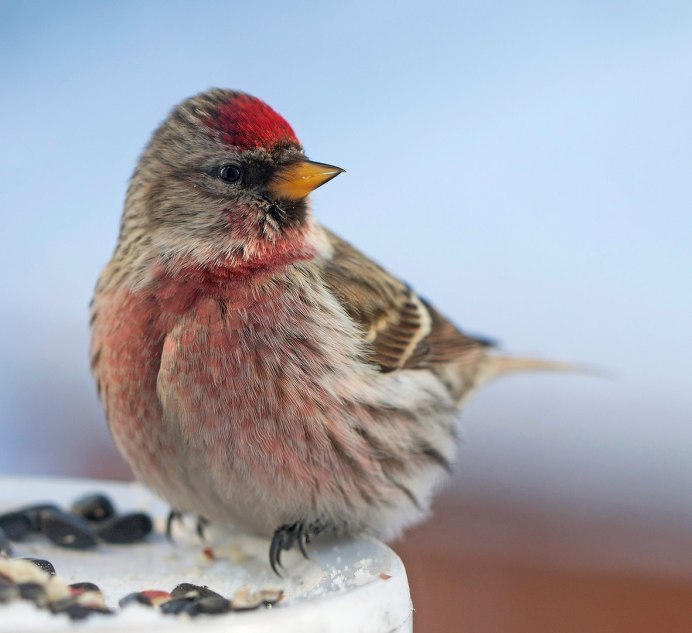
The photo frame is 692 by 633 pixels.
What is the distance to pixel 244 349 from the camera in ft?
5.58

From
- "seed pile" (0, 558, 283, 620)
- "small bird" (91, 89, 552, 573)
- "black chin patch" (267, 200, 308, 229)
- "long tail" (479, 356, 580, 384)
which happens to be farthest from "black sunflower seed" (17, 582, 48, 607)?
"long tail" (479, 356, 580, 384)

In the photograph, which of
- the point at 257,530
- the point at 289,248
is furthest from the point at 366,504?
the point at 289,248

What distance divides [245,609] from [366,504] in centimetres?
52

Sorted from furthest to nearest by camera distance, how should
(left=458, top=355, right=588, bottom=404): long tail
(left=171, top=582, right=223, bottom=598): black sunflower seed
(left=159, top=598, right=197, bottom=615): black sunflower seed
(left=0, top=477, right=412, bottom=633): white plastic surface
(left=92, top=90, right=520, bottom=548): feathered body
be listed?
(left=458, top=355, right=588, bottom=404): long tail
(left=92, top=90, right=520, bottom=548): feathered body
(left=171, top=582, right=223, bottom=598): black sunflower seed
(left=159, top=598, right=197, bottom=615): black sunflower seed
(left=0, top=477, right=412, bottom=633): white plastic surface

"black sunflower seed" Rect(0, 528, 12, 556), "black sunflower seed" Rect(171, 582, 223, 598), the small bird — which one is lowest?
"black sunflower seed" Rect(0, 528, 12, 556)

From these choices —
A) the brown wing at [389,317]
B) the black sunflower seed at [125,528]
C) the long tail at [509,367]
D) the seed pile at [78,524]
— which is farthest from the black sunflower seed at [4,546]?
the long tail at [509,367]

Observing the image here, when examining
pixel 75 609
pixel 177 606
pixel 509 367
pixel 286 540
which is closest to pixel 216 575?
pixel 286 540

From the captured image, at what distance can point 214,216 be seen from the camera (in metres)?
1.83

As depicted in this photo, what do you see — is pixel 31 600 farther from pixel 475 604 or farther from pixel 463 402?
pixel 475 604

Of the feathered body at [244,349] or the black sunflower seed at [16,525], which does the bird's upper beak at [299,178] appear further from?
the black sunflower seed at [16,525]

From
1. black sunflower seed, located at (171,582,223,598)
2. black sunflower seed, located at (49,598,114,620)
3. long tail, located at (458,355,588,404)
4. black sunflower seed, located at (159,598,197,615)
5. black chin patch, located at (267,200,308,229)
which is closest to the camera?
black sunflower seed, located at (49,598,114,620)

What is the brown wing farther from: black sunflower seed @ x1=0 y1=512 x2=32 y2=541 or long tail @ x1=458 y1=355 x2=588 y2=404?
black sunflower seed @ x1=0 y1=512 x2=32 y2=541

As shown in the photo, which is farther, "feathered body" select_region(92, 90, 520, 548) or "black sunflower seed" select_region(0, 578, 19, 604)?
"feathered body" select_region(92, 90, 520, 548)

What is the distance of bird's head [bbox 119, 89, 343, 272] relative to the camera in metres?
1.80
